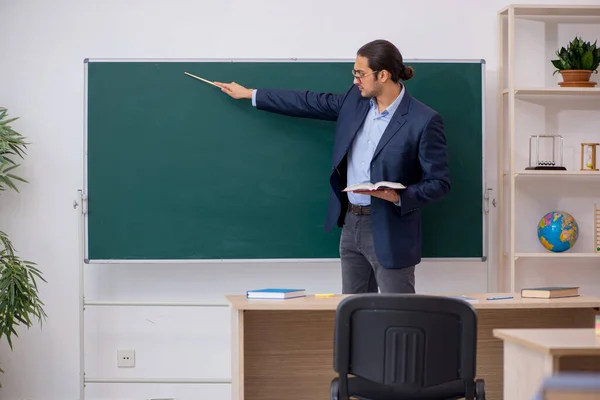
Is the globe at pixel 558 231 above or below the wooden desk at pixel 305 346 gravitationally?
above

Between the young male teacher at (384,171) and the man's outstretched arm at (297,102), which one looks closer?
the young male teacher at (384,171)

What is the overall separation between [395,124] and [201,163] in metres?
1.18

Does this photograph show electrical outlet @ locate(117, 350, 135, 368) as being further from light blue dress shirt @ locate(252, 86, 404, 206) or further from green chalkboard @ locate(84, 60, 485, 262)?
light blue dress shirt @ locate(252, 86, 404, 206)

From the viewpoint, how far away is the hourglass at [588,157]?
182 inches

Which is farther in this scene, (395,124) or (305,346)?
(395,124)

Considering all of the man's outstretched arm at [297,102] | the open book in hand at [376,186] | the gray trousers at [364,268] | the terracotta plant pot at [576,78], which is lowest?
the gray trousers at [364,268]

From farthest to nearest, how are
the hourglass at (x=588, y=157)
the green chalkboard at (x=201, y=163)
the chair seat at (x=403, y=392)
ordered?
1. the hourglass at (x=588, y=157)
2. the green chalkboard at (x=201, y=163)
3. the chair seat at (x=403, y=392)

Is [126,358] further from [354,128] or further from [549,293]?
[549,293]

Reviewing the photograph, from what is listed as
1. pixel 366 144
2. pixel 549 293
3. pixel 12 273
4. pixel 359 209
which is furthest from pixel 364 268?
pixel 12 273

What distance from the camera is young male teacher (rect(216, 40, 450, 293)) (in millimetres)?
3807

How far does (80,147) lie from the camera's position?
15.3ft

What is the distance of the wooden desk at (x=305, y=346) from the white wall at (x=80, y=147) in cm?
101

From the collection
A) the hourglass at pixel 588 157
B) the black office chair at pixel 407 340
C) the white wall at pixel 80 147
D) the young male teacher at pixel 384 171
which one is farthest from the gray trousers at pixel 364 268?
the hourglass at pixel 588 157

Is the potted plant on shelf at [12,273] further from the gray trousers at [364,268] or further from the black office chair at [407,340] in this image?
the black office chair at [407,340]
